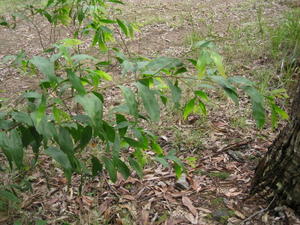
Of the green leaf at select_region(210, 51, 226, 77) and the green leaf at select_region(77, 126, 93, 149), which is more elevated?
the green leaf at select_region(210, 51, 226, 77)

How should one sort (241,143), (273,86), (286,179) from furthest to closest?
(273,86) → (241,143) → (286,179)

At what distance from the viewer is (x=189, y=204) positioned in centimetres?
190

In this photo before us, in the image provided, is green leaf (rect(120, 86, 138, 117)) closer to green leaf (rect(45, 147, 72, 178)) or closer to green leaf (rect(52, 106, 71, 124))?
green leaf (rect(52, 106, 71, 124))

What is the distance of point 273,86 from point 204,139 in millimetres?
1155

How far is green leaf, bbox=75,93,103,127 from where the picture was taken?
88 cm

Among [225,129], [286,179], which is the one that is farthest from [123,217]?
[225,129]

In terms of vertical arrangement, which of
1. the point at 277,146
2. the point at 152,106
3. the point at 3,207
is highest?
the point at 152,106

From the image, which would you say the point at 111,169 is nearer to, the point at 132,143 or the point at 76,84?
the point at 132,143

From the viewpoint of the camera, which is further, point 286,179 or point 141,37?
point 141,37

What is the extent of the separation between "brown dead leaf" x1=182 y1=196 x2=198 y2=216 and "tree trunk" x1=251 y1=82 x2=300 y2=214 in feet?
1.26

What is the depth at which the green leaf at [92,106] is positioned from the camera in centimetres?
88

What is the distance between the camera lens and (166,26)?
5.76m

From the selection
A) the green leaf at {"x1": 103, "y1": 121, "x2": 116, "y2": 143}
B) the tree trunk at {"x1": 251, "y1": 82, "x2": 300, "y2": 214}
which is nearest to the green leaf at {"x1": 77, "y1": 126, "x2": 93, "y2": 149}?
the green leaf at {"x1": 103, "y1": 121, "x2": 116, "y2": 143}

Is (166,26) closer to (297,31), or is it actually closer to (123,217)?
(297,31)
